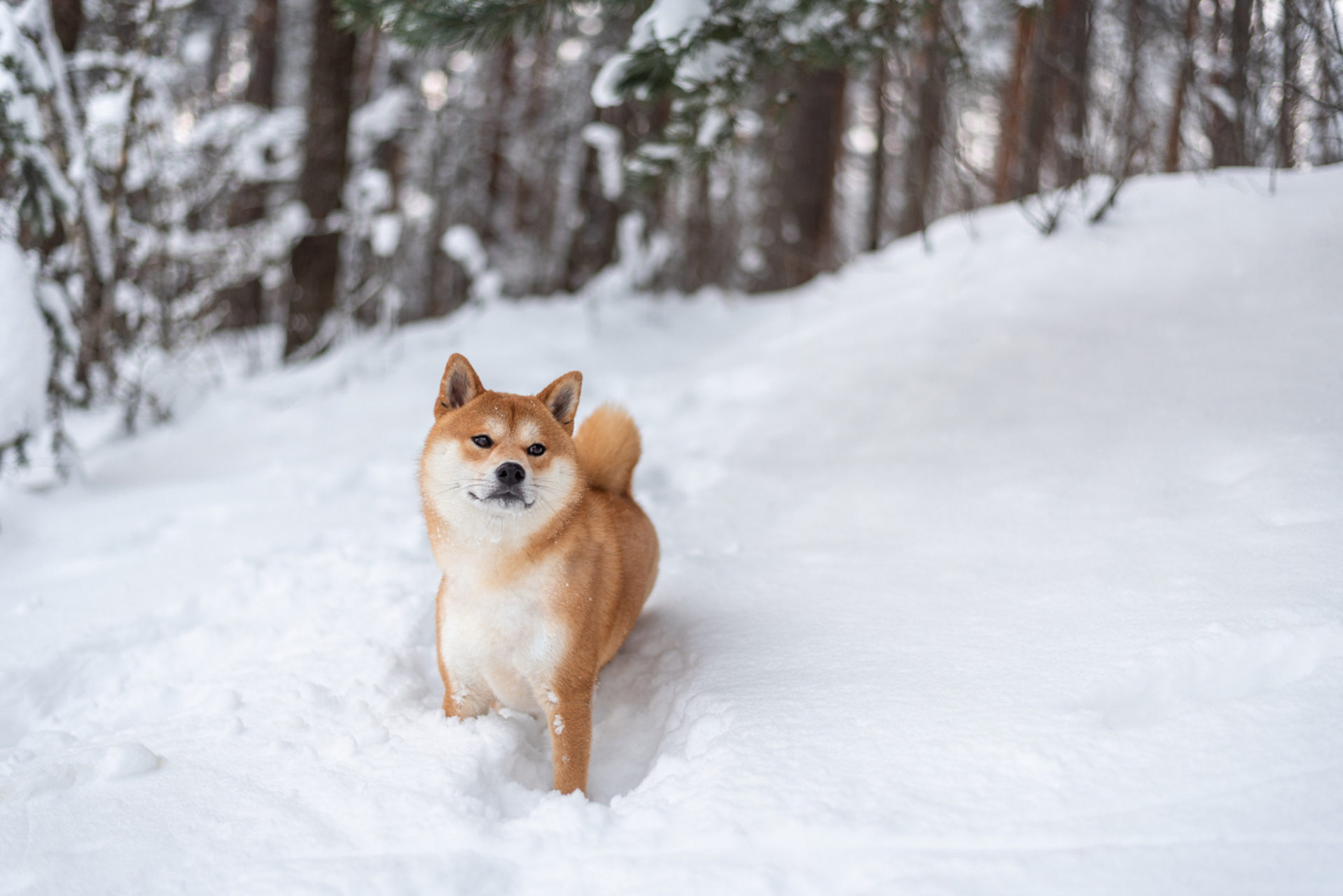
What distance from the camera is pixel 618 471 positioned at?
2.78 meters

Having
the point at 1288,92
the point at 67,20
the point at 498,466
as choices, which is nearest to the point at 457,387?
the point at 498,466

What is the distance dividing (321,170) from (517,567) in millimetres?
6757

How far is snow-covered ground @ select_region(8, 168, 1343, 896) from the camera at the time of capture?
1.67 m

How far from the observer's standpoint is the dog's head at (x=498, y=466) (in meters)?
2.09

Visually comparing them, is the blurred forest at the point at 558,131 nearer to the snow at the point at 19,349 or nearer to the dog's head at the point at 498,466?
the snow at the point at 19,349

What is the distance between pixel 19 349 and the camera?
11.5 ft

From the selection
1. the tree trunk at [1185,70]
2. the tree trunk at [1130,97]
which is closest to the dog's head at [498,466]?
the tree trunk at [1130,97]

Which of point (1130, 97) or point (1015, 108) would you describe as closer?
point (1130, 97)

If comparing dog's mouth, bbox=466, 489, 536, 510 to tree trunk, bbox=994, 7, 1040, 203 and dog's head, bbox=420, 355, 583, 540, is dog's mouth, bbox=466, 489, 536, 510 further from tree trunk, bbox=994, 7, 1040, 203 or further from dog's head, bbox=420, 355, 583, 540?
tree trunk, bbox=994, 7, 1040, 203

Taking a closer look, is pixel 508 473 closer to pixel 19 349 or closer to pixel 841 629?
pixel 841 629

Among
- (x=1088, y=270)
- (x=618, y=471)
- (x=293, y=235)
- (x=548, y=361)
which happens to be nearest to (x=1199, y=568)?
(x=618, y=471)

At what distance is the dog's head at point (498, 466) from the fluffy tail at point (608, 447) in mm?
Answer: 394

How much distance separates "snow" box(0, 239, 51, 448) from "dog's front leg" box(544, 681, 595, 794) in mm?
3005

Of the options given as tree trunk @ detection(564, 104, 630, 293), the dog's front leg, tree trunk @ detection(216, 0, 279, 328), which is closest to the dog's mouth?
the dog's front leg
